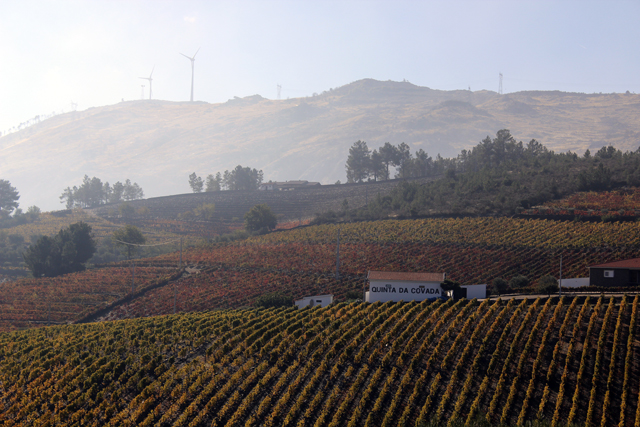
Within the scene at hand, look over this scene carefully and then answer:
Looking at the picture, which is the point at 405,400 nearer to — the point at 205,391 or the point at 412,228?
the point at 205,391

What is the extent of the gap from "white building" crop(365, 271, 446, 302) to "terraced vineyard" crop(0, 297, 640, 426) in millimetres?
4621

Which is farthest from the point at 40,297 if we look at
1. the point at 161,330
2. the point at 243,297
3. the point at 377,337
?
the point at 377,337

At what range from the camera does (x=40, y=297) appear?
63562mm

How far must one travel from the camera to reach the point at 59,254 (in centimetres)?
8069

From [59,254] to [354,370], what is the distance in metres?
66.3

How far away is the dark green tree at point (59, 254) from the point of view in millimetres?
79375

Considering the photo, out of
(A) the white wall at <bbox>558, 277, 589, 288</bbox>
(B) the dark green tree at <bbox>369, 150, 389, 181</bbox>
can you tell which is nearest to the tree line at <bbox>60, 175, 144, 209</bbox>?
(B) the dark green tree at <bbox>369, 150, 389, 181</bbox>

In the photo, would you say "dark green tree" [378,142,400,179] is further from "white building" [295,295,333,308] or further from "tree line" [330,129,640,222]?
"white building" [295,295,333,308]

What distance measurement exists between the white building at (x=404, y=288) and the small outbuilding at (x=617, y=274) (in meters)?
14.1

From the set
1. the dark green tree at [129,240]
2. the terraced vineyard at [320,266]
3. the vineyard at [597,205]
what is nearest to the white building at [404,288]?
the terraced vineyard at [320,266]

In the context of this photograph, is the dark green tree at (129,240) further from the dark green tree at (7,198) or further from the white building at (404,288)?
the dark green tree at (7,198)

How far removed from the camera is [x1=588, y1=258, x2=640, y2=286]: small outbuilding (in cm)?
4469

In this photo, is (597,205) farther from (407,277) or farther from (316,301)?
(316,301)

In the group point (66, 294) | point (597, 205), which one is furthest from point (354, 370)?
point (597, 205)
